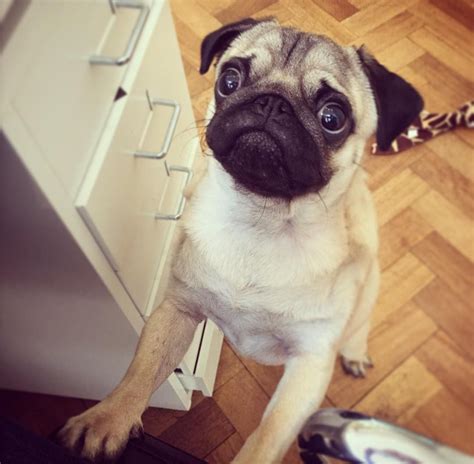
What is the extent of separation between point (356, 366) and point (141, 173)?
2.73 feet

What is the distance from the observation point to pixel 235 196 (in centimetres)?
93

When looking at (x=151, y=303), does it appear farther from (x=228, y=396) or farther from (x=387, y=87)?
(x=387, y=87)

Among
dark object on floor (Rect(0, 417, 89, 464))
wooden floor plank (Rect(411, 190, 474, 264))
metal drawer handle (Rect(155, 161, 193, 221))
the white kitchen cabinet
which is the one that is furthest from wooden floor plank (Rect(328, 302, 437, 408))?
dark object on floor (Rect(0, 417, 89, 464))

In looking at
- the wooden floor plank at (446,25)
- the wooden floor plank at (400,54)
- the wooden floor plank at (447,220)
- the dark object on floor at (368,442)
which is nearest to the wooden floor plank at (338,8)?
the wooden floor plank at (400,54)

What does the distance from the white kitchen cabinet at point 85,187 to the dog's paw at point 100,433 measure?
0.53 ft

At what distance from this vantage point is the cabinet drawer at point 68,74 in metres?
0.51

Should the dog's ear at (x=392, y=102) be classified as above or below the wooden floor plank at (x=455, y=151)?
above

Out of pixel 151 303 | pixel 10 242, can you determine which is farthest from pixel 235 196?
pixel 10 242

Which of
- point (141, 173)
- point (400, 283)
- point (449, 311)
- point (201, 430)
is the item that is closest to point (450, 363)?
point (449, 311)

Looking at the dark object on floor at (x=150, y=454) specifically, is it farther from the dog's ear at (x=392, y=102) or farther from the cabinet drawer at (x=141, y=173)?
the dog's ear at (x=392, y=102)

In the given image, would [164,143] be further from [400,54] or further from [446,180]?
[400,54]

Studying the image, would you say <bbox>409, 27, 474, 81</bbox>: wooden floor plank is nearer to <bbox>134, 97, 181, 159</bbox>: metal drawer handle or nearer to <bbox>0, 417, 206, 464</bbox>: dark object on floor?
<bbox>134, 97, 181, 159</bbox>: metal drawer handle

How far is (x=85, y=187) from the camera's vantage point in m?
0.67

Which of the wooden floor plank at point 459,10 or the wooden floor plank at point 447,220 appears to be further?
the wooden floor plank at point 459,10
